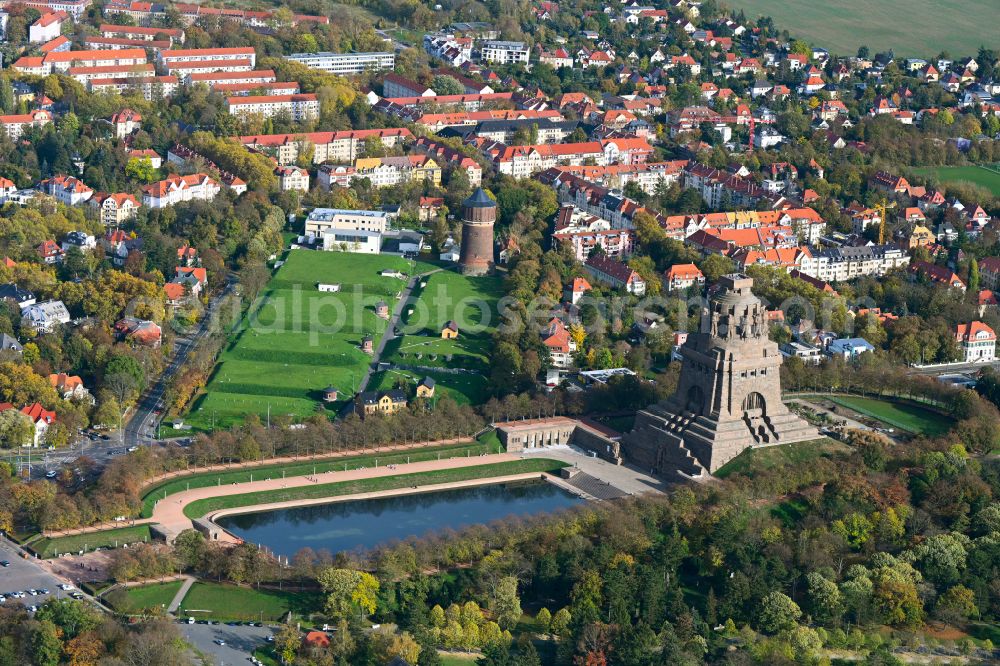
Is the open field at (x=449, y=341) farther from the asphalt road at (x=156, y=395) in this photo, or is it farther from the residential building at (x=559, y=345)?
the asphalt road at (x=156, y=395)

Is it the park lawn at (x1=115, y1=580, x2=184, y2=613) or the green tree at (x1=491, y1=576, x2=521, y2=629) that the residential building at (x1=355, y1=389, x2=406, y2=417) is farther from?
the green tree at (x1=491, y1=576, x2=521, y2=629)

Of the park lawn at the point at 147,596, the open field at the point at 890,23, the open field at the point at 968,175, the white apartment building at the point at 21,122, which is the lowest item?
the park lawn at the point at 147,596

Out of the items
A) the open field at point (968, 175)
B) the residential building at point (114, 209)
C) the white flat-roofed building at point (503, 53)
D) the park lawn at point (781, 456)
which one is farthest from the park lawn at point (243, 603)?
the white flat-roofed building at point (503, 53)

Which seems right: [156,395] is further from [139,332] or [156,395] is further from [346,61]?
[346,61]

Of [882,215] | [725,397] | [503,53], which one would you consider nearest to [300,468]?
[725,397]

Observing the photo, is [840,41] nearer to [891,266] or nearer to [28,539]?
[891,266]

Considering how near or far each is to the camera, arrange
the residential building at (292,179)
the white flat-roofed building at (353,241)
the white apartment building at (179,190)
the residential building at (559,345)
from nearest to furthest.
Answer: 1. the residential building at (559,345)
2. the white flat-roofed building at (353,241)
3. the white apartment building at (179,190)
4. the residential building at (292,179)

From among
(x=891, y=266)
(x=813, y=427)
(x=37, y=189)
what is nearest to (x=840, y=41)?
(x=891, y=266)
